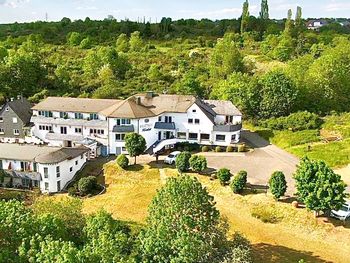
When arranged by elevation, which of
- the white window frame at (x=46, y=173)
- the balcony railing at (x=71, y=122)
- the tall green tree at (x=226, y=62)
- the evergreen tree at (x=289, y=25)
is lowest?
the white window frame at (x=46, y=173)

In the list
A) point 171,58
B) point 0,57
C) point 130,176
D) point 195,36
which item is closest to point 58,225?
point 130,176

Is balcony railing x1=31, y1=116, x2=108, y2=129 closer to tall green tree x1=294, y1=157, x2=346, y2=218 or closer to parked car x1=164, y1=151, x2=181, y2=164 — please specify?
parked car x1=164, y1=151, x2=181, y2=164

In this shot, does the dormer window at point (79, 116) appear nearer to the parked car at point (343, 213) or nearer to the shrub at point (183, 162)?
the shrub at point (183, 162)

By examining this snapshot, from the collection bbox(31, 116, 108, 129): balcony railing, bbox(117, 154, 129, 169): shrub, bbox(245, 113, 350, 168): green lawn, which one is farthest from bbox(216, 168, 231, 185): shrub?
bbox(31, 116, 108, 129): balcony railing

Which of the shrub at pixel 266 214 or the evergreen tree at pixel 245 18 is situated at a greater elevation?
the evergreen tree at pixel 245 18

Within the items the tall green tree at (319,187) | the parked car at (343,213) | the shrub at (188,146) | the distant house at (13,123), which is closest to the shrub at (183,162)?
the shrub at (188,146)

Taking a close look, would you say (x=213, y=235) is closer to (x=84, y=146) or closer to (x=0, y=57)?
(x=84, y=146)
